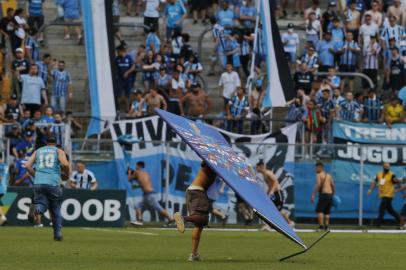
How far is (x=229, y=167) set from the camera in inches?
663

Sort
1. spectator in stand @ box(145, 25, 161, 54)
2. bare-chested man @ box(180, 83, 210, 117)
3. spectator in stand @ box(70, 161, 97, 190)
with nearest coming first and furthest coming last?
spectator in stand @ box(70, 161, 97, 190) < bare-chested man @ box(180, 83, 210, 117) < spectator in stand @ box(145, 25, 161, 54)

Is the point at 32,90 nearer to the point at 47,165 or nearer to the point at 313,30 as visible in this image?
the point at 313,30

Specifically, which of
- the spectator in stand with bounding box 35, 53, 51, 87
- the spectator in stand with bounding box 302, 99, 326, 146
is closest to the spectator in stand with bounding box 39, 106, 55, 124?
the spectator in stand with bounding box 35, 53, 51, 87

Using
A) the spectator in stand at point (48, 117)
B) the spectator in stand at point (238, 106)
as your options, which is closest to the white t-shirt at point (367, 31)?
the spectator in stand at point (238, 106)

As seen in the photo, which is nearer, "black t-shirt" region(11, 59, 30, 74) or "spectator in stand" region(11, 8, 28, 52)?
"black t-shirt" region(11, 59, 30, 74)

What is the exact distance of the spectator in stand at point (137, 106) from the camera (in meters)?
33.7

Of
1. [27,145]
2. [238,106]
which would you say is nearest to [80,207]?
[27,145]

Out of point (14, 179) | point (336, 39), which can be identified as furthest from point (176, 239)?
point (336, 39)

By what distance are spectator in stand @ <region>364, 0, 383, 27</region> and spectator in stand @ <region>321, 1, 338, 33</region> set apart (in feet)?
3.55

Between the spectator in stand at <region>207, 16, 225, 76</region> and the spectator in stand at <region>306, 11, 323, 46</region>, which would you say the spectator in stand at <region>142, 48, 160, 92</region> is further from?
the spectator in stand at <region>306, 11, 323, 46</region>

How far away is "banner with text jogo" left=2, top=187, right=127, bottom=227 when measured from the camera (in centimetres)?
3036

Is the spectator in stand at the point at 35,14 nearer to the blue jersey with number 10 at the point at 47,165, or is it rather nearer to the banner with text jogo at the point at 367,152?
the banner with text jogo at the point at 367,152

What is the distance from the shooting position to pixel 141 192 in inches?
1265

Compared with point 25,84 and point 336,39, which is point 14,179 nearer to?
point 25,84
